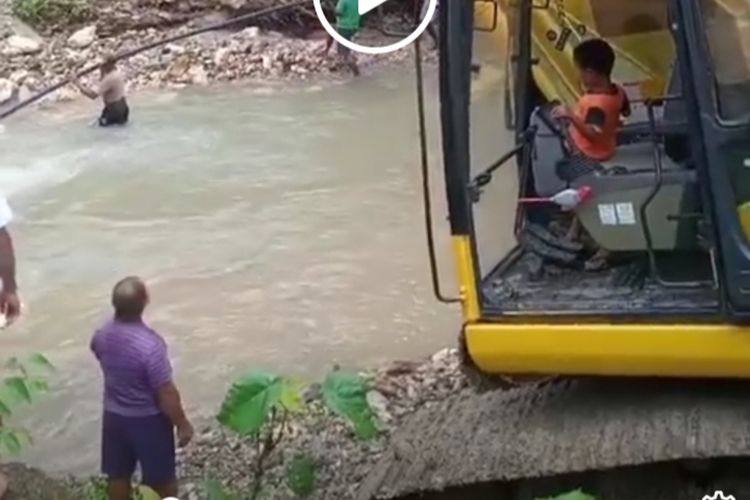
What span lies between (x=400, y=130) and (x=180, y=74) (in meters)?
3.79

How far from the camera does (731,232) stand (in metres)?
4.46

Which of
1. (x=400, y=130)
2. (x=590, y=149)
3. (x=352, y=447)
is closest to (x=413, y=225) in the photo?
(x=400, y=130)

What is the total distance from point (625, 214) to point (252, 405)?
4.74 feet

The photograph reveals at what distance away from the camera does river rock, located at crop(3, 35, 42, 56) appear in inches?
742

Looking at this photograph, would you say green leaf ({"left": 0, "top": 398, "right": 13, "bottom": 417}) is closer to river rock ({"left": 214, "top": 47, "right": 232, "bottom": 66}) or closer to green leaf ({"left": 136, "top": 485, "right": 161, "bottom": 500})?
green leaf ({"left": 136, "top": 485, "right": 161, "bottom": 500})

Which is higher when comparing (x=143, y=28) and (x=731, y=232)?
(x=731, y=232)

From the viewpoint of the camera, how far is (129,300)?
6.00 meters

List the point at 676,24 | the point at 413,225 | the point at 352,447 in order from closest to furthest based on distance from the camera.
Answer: the point at 676,24 < the point at 352,447 < the point at 413,225

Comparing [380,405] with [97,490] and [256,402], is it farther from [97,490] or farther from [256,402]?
[256,402]

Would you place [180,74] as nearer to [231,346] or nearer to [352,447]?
[231,346]

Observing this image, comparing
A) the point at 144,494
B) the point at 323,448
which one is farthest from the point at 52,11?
the point at 144,494

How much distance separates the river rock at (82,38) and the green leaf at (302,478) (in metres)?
13.6

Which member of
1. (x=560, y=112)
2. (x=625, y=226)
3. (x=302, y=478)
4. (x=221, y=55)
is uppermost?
(x=560, y=112)
